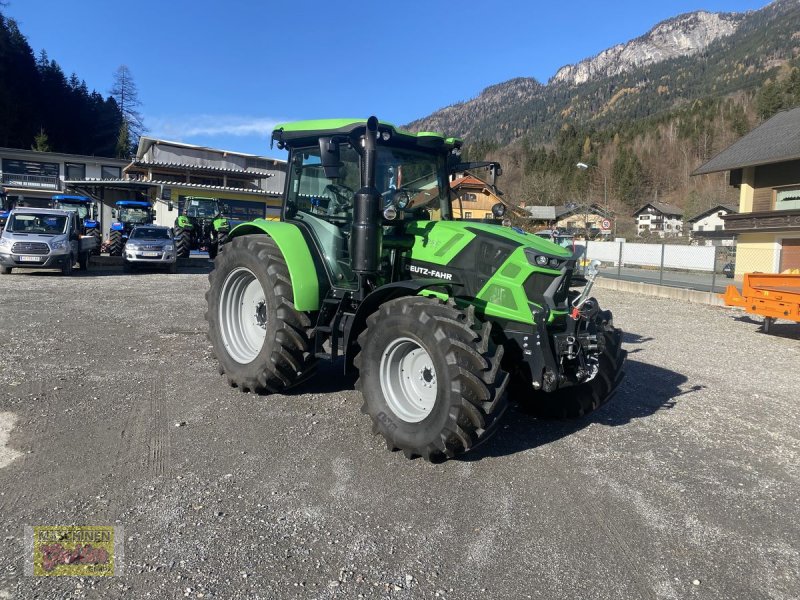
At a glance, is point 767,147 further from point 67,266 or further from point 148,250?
point 67,266

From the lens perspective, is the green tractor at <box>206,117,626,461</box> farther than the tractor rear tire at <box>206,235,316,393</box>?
No

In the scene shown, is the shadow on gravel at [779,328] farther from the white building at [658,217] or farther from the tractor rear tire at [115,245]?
the white building at [658,217]

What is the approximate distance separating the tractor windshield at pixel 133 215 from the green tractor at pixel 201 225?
9.25ft

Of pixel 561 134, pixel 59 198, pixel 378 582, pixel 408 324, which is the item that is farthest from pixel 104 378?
pixel 561 134

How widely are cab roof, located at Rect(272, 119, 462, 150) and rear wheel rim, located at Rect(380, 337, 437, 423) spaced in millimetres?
1847

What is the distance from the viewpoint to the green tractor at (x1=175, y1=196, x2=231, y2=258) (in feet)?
70.6

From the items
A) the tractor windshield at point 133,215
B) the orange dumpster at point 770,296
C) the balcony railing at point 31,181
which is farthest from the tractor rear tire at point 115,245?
the balcony railing at point 31,181

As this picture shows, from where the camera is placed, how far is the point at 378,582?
2.86 meters

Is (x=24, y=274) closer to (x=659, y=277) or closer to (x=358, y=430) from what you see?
(x=358, y=430)

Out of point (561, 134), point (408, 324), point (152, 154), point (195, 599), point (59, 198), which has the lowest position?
point (195, 599)

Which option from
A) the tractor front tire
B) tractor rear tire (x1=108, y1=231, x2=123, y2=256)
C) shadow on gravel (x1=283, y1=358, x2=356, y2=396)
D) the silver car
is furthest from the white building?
shadow on gravel (x1=283, y1=358, x2=356, y2=396)

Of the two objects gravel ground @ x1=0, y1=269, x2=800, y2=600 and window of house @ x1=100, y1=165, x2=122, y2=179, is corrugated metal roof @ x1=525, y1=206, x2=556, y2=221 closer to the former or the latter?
window of house @ x1=100, y1=165, x2=122, y2=179

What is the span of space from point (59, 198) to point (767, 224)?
105 feet

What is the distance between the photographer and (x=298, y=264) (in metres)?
5.28
